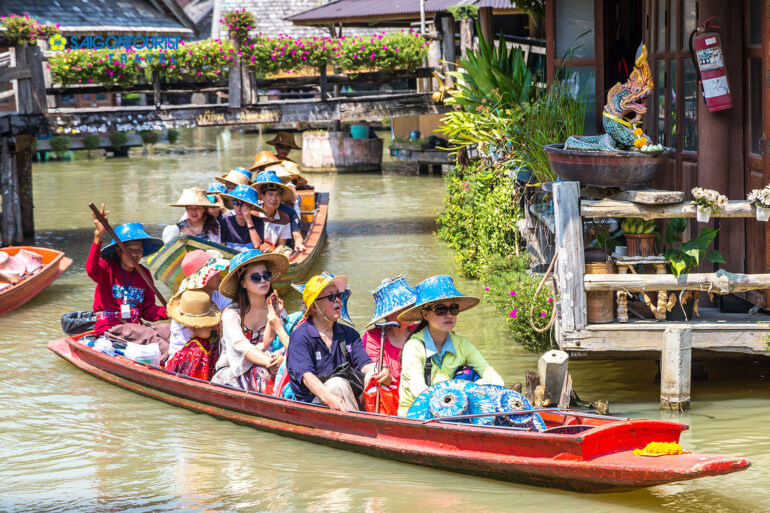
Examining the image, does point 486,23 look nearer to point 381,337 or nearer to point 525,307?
point 525,307

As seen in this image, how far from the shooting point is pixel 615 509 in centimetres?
601

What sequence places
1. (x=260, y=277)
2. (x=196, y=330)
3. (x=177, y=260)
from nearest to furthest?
1. (x=260, y=277)
2. (x=196, y=330)
3. (x=177, y=260)

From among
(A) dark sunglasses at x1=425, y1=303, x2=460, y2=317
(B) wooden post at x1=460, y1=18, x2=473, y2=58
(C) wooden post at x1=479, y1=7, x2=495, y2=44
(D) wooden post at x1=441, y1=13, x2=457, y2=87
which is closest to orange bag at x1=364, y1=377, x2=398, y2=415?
(A) dark sunglasses at x1=425, y1=303, x2=460, y2=317

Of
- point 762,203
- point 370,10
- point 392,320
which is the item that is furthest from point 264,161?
point 370,10

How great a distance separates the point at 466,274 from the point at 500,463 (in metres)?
6.82

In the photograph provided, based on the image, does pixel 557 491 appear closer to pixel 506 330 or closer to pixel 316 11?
pixel 506 330

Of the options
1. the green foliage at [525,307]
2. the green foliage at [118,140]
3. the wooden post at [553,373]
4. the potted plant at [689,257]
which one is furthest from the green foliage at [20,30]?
the green foliage at [118,140]

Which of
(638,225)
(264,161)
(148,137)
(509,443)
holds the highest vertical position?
(148,137)

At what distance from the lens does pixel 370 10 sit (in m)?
23.3

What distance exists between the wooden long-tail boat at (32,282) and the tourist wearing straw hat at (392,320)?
5.96 metres

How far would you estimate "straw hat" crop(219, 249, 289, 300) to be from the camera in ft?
24.7

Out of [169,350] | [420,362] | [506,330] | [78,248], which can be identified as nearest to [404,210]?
[78,248]

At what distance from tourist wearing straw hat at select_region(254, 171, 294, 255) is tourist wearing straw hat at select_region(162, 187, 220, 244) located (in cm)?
72

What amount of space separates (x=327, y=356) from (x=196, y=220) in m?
5.09
